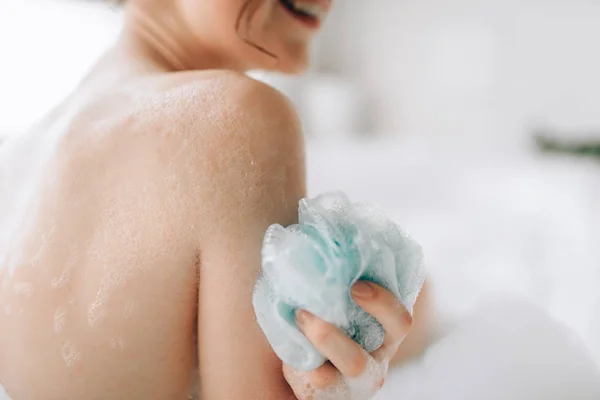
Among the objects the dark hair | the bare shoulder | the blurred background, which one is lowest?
the blurred background

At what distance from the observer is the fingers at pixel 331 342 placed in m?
0.35

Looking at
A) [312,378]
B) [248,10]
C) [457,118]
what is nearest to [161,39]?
[248,10]

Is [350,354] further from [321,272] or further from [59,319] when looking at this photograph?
[59,319]

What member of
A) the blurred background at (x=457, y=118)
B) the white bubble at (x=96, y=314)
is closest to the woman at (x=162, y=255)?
the white bubble at (x=96, y=314)

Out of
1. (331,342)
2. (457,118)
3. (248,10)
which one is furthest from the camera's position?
(457,118)

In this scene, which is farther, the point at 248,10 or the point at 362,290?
the point at 248,10

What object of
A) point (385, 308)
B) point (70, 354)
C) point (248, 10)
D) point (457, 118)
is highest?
point (248, 10)

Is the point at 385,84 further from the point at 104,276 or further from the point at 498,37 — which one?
the point at 104,276

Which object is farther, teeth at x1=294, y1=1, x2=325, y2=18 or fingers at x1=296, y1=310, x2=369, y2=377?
teeth at x1=294, y1=1, x2=325, y2=18

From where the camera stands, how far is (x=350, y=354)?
1.17ft

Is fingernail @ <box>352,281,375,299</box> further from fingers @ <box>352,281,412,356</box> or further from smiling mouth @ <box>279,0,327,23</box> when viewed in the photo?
smiling mouth @ <box>279,0,327,23</box>

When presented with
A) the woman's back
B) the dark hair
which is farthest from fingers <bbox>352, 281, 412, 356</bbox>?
the dark hair

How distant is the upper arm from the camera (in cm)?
38

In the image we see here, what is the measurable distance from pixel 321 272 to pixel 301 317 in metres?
0.03
